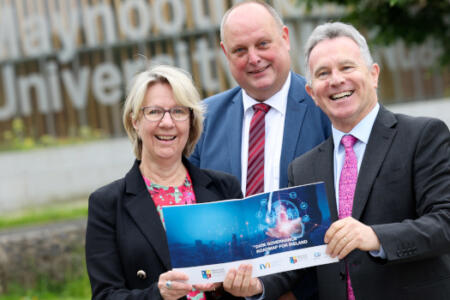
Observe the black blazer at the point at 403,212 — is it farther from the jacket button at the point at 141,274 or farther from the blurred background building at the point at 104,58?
the blurred background building at the point at 104,58

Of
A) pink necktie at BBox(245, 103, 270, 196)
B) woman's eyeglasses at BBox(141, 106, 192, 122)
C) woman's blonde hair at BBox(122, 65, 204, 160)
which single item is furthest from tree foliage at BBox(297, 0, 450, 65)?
woman's eyeglasses at BBox(141, 106, 192, 122)

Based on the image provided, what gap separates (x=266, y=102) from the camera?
12.6 feet

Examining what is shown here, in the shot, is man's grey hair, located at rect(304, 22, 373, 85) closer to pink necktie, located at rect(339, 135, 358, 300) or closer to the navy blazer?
pink necktie, located at rect(339, 135, 358, 300)

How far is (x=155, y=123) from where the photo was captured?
3049 millimetres

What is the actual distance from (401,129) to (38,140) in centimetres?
1485

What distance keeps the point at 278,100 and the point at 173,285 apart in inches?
61.3

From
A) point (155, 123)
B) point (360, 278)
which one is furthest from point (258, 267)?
point (155, 123)

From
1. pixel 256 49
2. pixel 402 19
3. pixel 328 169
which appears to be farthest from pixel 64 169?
pixel 328 169

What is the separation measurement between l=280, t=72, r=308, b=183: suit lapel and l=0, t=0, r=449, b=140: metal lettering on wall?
40.2 ft

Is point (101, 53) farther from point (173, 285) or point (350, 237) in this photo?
point (350, 237)

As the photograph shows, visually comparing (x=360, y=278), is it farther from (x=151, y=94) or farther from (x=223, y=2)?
(x=223, y=2)

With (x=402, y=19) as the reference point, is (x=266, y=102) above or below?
below

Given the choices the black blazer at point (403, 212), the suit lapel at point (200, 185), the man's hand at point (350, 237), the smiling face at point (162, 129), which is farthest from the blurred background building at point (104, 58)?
the man's hand at point (350, 237)

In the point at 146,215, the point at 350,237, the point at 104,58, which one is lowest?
the point at 350,237
